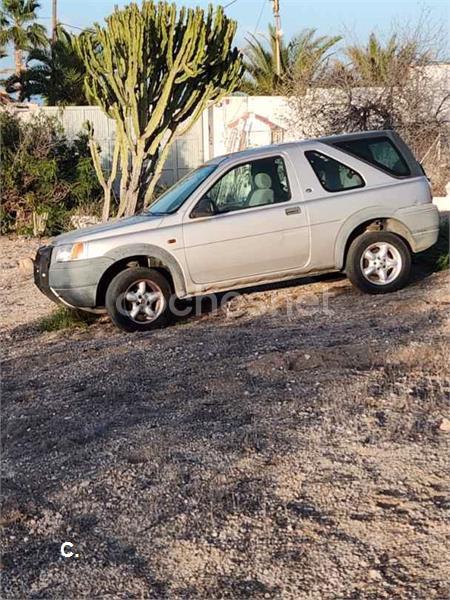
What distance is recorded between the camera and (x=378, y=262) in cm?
940

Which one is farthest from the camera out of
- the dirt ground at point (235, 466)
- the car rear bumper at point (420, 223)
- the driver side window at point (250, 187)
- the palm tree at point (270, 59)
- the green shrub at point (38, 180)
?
the palm tree at point (270, 59)

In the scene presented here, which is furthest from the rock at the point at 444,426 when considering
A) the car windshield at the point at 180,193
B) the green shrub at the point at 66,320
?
the green shrub at the point at 66,320

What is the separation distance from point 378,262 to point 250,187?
1606mm

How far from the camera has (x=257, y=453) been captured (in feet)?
15.7

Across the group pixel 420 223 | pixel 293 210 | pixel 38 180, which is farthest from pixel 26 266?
pixel 420 223

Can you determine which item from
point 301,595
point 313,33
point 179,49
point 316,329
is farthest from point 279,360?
point 313,33

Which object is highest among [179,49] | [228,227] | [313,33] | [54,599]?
[313,33]

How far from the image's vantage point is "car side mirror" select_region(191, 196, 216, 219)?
8867 millimetres

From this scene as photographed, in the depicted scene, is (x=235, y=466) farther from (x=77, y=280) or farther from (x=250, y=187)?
(x=250, y=187)

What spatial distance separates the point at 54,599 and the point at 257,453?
1572 millimetres

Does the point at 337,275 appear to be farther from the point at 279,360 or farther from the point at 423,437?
the point at 423,437

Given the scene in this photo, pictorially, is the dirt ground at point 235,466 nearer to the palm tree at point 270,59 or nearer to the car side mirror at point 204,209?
the car side mirror at point 204,209

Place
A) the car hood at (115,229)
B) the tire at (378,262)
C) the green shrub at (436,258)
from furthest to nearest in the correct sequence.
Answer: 1. the green shrub at (436,258)
2. the tire at (378,262)
3. the car hood at (115,229)

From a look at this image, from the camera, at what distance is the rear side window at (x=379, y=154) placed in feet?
31.1
